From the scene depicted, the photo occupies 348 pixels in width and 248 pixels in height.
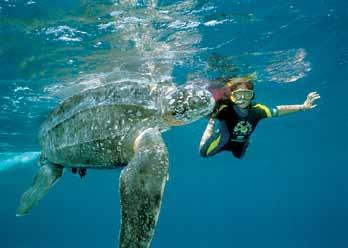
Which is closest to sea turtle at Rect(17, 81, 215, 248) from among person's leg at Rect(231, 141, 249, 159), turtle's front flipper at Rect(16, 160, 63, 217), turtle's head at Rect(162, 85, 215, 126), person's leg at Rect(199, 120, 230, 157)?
turtle's head at Rect(162, 85, 215, 126)

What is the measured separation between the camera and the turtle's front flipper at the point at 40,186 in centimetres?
455

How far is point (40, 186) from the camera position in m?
4.62

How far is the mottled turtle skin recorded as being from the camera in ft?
11.6

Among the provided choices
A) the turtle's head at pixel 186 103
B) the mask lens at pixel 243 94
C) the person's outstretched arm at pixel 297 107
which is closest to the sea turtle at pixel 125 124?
the turtle's head at pixel 186 103

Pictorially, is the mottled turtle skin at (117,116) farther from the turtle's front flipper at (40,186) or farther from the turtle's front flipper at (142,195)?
the turtle's front flipper at (40,186)

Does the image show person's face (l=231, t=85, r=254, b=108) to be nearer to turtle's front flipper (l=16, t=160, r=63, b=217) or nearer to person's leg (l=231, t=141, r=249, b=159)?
person's leg (l=231, t=141, r=249, b=159)

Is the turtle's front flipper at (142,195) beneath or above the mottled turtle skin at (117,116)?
beneath

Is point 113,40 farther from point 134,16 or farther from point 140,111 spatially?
point 140,111

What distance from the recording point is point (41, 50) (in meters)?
12.1

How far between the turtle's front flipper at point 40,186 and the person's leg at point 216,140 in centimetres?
369

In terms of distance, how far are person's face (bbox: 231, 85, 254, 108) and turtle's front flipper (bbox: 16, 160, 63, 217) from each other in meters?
3.69

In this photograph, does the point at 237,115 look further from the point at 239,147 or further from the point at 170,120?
the point at 170,120

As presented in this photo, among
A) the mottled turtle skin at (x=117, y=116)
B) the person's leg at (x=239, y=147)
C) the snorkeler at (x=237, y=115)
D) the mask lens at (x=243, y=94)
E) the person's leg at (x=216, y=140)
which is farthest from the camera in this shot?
the person's leg at (x=239, y=147)

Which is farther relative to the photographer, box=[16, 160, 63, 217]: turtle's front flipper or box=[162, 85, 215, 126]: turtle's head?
box=[16, 160, 63, 217]: turtle's front flipper
